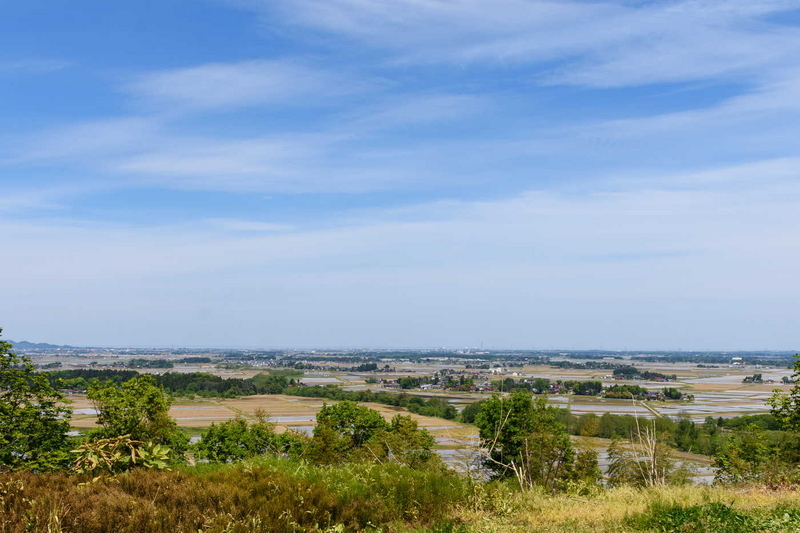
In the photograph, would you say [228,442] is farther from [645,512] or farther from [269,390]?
[269,390]

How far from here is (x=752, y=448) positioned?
36625mm

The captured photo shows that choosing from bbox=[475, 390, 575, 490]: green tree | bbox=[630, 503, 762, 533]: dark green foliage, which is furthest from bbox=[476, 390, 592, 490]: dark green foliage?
bbox=[630, 503, 762, 533]: dark green foliage

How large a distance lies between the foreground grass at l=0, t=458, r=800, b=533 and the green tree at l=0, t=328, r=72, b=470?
672 inches

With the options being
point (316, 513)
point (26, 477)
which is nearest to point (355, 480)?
point (316, 513)

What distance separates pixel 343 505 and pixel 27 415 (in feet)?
69.9

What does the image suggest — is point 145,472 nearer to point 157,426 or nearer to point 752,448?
point 157,426

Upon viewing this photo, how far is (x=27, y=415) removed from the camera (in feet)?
73.6

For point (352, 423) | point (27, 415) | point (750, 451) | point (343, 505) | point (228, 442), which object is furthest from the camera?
point (352, 423)

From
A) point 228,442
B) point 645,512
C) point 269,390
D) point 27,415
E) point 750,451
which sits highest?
point 645,512

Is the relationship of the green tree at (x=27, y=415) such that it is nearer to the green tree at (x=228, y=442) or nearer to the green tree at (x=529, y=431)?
the green tree at (x=228, y=442)

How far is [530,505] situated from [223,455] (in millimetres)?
41201

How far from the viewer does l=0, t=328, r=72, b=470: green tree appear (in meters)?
21.4

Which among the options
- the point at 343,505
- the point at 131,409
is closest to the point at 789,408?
the point at 343,505

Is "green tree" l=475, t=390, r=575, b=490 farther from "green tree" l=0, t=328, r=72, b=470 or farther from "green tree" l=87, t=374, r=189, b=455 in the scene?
"green tree" l=0, t=328, r=72, b=470
